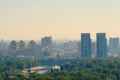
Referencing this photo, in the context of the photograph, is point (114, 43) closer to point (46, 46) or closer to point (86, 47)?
point (46, 46)

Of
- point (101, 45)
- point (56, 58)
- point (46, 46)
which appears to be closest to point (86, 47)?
point (101, 45)

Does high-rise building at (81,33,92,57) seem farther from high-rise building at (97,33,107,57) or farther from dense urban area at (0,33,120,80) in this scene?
high-rise building at (97,33,107,57)

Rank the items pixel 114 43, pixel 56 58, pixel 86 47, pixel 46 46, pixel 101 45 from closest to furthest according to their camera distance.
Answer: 1. pixel 56 58
2. pixel 86 47
3. pixel 101 45
4. pixel 46 46
5. pixel 114 43

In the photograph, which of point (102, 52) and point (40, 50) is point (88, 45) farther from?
point (40, 50)

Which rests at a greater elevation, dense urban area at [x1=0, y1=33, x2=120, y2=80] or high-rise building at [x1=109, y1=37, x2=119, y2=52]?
high-rise building at [x1=109, y1=37, x2=119, y2=52]

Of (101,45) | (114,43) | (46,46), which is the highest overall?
(114,43)

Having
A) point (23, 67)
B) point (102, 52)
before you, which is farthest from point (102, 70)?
point (102, 52)

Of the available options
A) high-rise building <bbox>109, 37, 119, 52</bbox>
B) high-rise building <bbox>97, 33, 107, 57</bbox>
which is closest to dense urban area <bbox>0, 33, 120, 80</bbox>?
high-rise building <bbox>97, 33, 107, 57</bbox>

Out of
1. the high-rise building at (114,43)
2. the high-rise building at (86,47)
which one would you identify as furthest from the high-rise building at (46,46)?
the high-rise building at (114,43)
